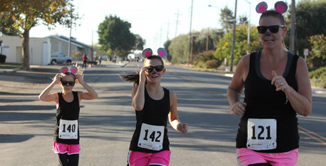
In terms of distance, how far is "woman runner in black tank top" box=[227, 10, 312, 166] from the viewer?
368cm

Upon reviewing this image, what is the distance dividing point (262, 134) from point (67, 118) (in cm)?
282

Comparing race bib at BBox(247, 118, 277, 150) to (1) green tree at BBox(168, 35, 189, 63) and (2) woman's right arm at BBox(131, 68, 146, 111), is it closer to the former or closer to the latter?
(2) woman's right arm at BBox(131, 68, 146, 111)

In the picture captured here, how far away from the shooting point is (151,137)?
14.5 ft

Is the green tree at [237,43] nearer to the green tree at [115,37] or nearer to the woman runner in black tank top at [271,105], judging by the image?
the woman runner in black tank top at [271,105]

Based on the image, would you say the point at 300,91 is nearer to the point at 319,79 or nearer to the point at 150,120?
the point at 150,120

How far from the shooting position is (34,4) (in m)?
25.8

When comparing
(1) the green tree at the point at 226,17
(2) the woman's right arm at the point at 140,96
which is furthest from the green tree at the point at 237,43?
(1) the green tree at the point at 226,17

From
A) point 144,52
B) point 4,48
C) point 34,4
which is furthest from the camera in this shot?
point 4,48

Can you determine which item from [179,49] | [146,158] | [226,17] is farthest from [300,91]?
[226,17]

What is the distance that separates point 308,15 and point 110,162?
5286 centimetres

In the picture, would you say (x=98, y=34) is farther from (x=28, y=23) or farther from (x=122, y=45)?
(x=28, y=23)

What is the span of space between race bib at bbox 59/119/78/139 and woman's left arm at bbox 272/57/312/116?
2951 mm

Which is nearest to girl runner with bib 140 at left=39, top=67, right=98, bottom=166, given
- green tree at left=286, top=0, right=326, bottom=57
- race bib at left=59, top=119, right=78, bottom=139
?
race bib at left=59, top=119, right=78, bottom=139

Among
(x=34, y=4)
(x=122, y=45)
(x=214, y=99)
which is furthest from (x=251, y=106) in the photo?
(x=122, y=45)
